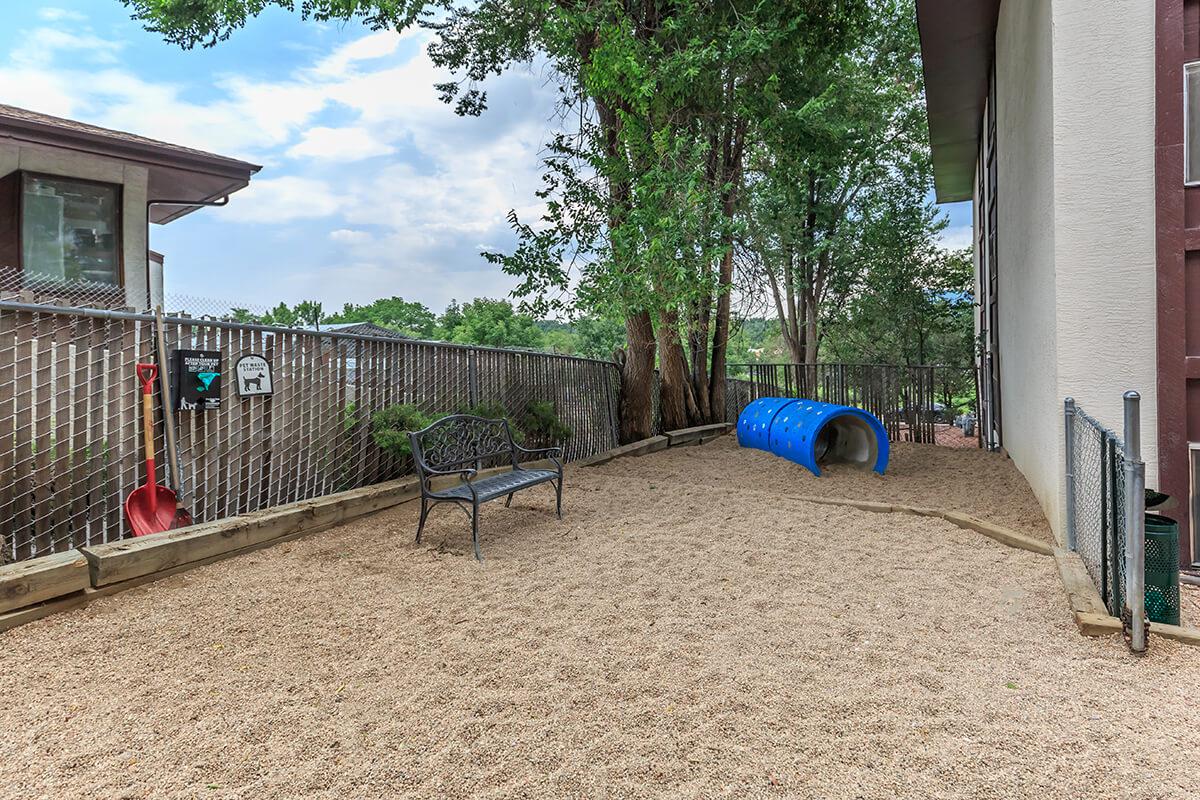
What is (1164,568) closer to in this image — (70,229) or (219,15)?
(70,229)

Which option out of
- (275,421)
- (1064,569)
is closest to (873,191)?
(1064,569)

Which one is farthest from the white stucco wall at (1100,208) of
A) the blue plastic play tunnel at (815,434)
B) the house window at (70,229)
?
the house window at (70,229)

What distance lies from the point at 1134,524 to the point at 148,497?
5.49 meters

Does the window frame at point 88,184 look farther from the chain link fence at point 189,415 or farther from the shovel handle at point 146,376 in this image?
the shovel handle at point 146,376

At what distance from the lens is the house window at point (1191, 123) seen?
4117 millimetres

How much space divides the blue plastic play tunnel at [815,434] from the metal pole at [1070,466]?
3369 millimetres

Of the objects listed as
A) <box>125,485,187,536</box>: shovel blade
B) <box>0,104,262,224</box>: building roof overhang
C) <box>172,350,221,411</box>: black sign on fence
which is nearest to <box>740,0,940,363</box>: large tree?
<box>0,104,262,224</box>: building roof overhang

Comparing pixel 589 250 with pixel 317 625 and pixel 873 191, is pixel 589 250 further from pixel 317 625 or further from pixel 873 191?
pixel 873 191

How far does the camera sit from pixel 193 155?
8.69 metres

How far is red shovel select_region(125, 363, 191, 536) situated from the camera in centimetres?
404

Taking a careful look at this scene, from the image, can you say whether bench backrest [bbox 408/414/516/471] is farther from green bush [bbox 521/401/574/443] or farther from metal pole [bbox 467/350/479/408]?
green bush [bbox 521/401/574/443]

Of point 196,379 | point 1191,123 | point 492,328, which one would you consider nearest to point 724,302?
point 1191,123

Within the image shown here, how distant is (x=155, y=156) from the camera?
27.5 feet

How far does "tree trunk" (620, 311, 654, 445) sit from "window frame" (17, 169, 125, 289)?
730 cm
